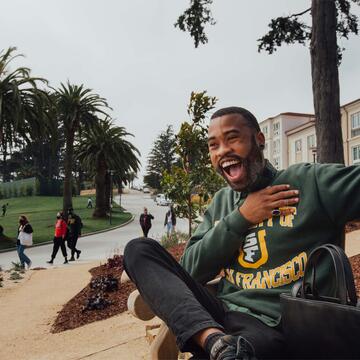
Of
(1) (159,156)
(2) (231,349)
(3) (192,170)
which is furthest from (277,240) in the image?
(1) (159,156)

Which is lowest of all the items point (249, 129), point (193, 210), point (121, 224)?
point (121, 224)

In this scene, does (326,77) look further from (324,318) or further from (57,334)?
(324,318)

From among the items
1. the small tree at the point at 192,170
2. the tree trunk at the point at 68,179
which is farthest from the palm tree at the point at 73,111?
the small tree at the point at 192,170

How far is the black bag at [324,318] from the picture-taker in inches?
50.5

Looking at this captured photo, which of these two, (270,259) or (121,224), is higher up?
(270,259)

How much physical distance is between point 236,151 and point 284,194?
0.30 meters

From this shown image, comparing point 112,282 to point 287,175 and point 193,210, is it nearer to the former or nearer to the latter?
point 193,210

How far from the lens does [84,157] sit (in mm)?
37781

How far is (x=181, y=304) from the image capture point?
152 cm

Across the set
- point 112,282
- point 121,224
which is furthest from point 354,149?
point 112,282

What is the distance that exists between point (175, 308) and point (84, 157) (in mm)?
37357

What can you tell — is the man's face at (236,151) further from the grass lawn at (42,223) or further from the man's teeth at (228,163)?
the grass lawn at (42,223)

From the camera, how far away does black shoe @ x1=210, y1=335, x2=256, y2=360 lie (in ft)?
4.18

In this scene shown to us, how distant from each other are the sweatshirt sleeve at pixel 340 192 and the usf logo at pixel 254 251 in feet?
1.03
